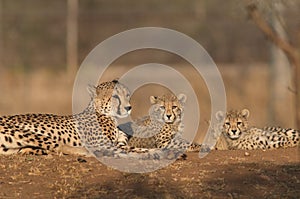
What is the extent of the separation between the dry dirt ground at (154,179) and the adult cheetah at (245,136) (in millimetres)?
1176

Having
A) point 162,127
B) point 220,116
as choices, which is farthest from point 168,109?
point 220,116

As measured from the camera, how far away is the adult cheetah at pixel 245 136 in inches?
331

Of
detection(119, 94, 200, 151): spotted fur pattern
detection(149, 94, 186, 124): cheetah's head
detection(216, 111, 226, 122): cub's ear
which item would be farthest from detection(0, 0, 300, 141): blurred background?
detection(149, 94, 186, 124): cheetah's head

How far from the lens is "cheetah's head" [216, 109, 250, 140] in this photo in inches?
329

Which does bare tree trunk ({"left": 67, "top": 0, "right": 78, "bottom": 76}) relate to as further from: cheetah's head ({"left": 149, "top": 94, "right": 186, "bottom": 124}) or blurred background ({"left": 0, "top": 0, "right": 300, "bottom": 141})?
cheetah's head ({"left": 149, "top": 94, "right": 186, "bottom": 124})

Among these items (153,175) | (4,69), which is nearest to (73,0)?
(4,69)

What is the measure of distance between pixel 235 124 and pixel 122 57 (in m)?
11.3

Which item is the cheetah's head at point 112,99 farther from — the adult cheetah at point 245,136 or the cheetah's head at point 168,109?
the adult cheetah at point 245,136

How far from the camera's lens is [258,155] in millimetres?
7598

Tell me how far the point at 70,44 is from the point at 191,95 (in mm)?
3237

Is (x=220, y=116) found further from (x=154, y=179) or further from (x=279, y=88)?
(x=279, y=88)

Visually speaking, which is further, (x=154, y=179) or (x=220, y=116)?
(x=220, y=116)

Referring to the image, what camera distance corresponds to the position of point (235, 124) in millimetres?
8398

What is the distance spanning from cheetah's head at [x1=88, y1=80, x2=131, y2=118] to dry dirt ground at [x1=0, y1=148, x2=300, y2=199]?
1006 millimetres
